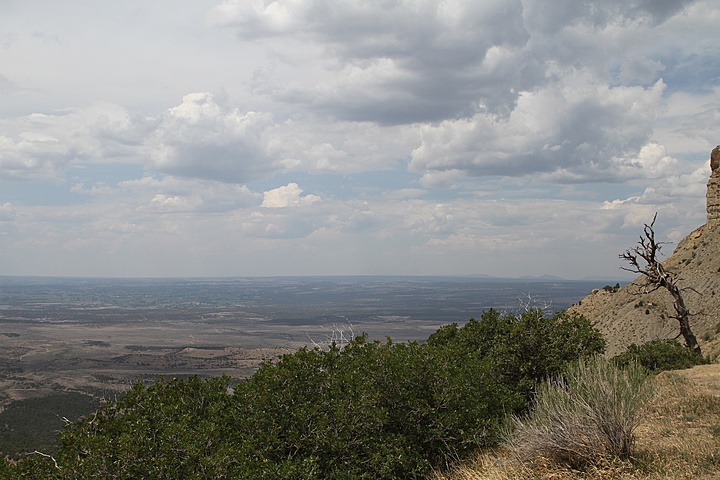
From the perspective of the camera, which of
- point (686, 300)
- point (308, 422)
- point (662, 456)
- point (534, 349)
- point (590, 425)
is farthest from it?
point (686, 300)

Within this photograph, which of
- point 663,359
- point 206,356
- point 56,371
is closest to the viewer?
point 663,359

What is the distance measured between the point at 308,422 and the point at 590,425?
4.61m

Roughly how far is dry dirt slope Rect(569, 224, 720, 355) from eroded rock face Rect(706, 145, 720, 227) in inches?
32.9

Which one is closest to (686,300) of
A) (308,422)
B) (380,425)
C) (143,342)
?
(380,425)

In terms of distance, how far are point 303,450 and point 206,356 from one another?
9910 centimetres

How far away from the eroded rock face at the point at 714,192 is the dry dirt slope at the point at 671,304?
2.74ft

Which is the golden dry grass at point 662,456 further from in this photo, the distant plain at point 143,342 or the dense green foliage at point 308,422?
the distant plain at point 143,342

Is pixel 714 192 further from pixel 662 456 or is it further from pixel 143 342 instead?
pixel 143 342

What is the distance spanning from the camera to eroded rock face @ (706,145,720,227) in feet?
143

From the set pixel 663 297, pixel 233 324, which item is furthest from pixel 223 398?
pixel 233 324

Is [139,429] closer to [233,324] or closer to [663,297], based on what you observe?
[663,297]

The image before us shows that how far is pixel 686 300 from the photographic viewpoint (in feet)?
128

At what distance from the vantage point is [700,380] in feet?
49.4

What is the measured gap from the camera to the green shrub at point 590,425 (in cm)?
821
